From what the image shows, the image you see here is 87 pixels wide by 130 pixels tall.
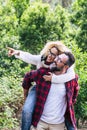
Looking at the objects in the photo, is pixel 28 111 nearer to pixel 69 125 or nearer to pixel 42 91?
pixel 42 91

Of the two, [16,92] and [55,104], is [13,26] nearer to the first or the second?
[16,92]

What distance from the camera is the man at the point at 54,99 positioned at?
136 inches

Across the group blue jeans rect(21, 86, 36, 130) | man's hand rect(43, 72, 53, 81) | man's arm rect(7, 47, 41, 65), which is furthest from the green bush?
man's hand rect(43, 72, 53, 81)

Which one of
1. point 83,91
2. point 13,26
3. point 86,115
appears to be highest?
point 13,26

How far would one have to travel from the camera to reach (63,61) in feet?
11.4

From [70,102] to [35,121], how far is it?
397mm

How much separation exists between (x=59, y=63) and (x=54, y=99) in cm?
35

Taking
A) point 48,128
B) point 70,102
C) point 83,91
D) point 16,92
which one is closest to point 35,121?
point 48,128

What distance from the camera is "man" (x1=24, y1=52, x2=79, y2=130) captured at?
3.45 metres

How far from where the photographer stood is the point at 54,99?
11.2ft

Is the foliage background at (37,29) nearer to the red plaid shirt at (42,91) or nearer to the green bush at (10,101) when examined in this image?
the green bush at (10,101)

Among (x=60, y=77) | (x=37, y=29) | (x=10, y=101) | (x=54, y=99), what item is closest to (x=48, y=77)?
(x=60, y=77)

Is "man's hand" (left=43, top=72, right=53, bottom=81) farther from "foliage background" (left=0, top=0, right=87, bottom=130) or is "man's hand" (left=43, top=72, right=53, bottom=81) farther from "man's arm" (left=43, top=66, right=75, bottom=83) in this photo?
"foliage background" (left=0, top=0, right=87, bottom=130)

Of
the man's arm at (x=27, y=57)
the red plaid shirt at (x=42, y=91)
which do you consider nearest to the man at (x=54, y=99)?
the red plaid shirt at (x=42, y=91)
